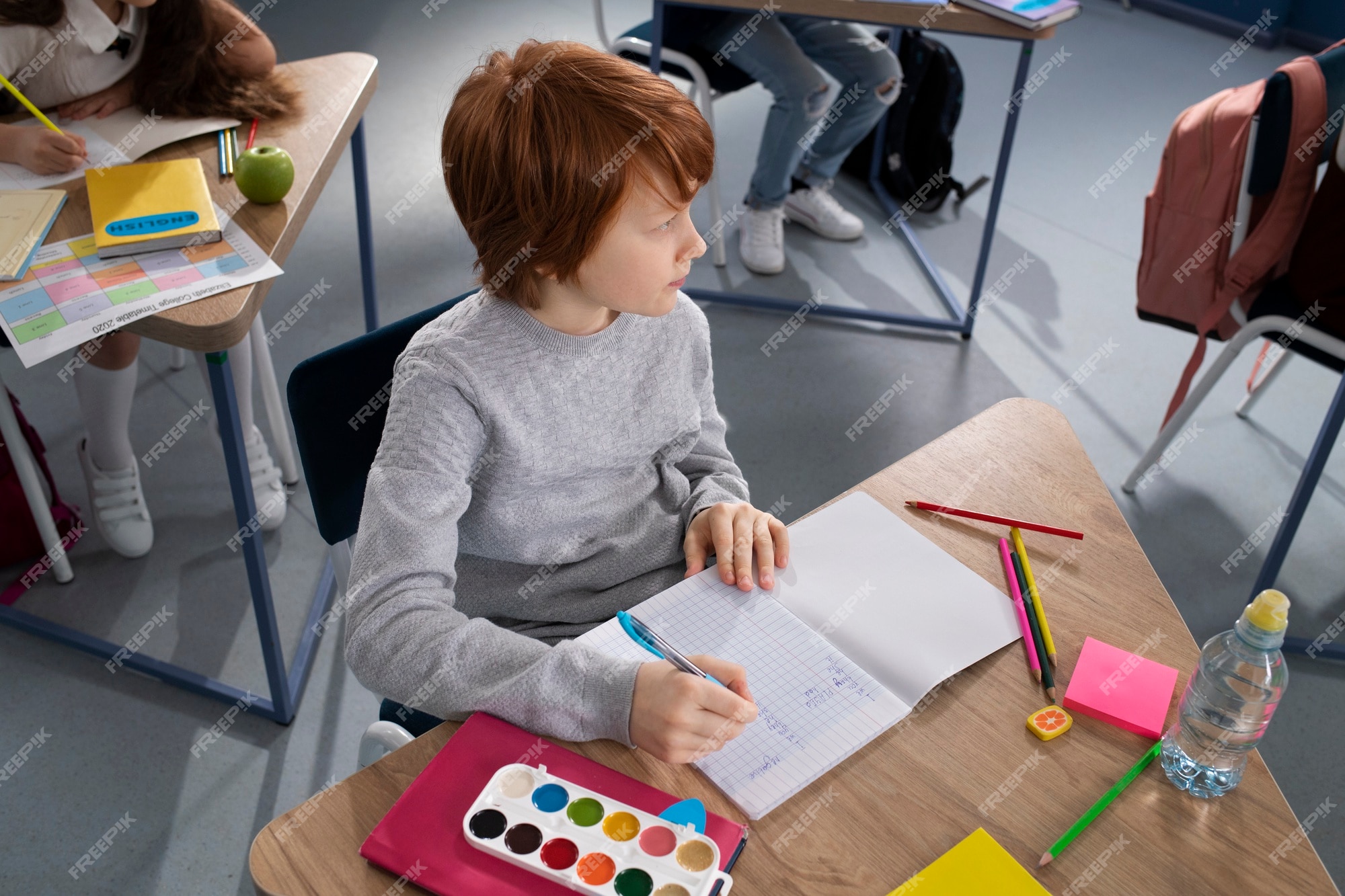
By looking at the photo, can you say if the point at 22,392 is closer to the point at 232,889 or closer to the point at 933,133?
the point at 232,889

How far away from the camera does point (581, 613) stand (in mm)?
1121

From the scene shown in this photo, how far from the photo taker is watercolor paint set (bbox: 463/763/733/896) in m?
0.73

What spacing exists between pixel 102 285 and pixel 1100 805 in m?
1.31

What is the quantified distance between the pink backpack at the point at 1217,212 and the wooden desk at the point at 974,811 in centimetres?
121

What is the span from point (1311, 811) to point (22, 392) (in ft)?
8.77

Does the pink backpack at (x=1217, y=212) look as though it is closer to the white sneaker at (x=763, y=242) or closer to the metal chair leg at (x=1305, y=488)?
the metal chair leg at (x=1305, y=488)

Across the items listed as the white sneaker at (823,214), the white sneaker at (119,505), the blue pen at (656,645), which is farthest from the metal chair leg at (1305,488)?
the white sneaker at (119,505)

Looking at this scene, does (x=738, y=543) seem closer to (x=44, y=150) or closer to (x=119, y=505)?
(x=44, y=150)

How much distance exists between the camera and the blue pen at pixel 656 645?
86cm

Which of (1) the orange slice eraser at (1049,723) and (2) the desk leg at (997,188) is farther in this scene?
(2) the desk leg at (997,188)

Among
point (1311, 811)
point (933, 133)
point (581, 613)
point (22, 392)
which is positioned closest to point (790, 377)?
point (933, 133)

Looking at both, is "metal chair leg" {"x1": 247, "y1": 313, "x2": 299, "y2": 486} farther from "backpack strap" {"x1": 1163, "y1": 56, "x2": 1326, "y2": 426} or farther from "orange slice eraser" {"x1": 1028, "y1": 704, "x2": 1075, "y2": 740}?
"backpack strap" {"x1": 1163, "y1": 56, "x2": 1326, "y2": 426}

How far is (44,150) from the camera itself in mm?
1613

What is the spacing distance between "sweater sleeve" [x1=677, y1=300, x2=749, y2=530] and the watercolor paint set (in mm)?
438
